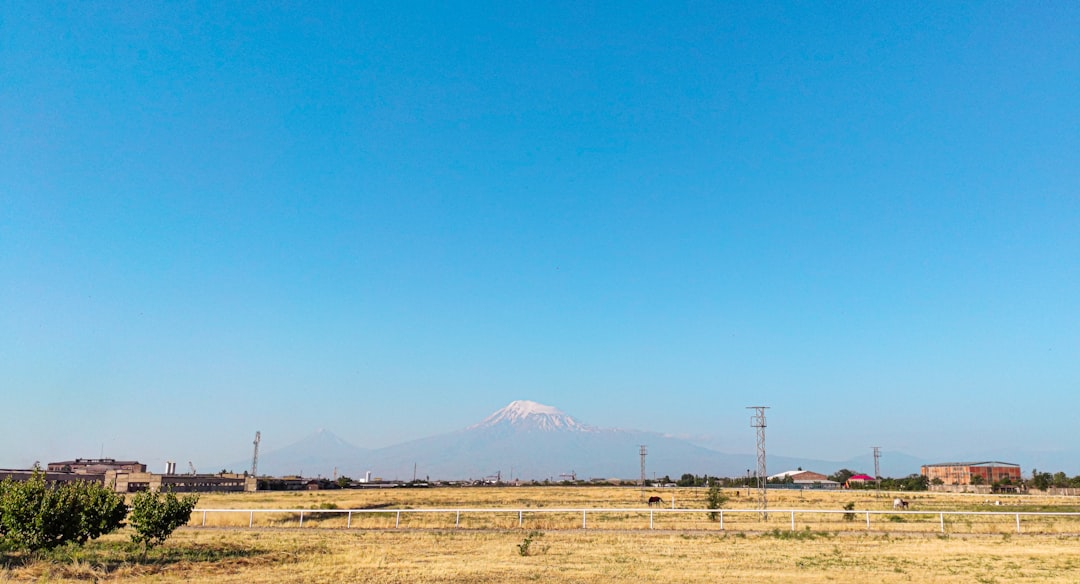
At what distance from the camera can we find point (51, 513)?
72.7 ft

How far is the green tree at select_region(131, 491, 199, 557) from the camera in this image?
83.1 ft

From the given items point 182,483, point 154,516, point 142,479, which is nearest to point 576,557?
point 154,516

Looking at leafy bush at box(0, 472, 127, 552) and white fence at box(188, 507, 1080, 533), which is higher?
leafy bush at box(0, 472, 127, 552)

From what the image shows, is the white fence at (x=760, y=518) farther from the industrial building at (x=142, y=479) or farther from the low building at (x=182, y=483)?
the low building at (x=182, y=483)

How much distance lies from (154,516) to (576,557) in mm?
15567

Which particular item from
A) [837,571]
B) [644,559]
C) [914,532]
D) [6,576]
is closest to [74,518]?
[6,576]

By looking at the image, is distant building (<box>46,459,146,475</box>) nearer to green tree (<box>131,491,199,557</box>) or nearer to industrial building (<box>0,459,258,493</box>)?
industrial building (<box>0,459,258,493</box>)

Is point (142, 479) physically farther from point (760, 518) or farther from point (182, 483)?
point (760, 518)

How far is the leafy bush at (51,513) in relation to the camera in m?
21.9

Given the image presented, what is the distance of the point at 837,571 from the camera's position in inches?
909

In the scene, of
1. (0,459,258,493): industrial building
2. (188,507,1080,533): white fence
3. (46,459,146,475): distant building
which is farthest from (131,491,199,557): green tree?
(46,459,146,475): distant building

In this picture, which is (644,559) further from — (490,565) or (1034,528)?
(1034,528)

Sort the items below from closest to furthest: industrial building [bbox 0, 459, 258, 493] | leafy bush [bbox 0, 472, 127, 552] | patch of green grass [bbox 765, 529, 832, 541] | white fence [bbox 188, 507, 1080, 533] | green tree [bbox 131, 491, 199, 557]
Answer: leafy bush [bbox 0, 472, 127, 552] → green tree [bbox 131, 491, 199, 557] → patch of green grass [bbox 765, 529, 832, 541] → white fence [bbox 188, 507, 1080, 533] → industrial building [bbox 0, 459, 258, 493]

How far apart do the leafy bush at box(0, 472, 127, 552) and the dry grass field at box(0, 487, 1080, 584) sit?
34.5 inches
